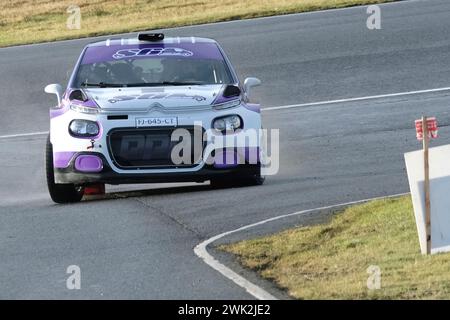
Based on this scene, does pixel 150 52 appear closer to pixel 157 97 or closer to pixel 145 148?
pixel 157 97

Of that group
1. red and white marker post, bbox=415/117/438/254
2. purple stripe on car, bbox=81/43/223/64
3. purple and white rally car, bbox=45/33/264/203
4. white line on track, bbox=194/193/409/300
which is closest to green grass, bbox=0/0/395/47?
purple stripe on car, bbox=81/43/223/64

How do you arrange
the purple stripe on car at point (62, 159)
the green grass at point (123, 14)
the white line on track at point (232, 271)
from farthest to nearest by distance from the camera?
the green grass at point (123, 14), the purple stripe on car at point (62, 159), the white line on track at point (232, 271)

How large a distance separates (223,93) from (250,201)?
1273 millimetres

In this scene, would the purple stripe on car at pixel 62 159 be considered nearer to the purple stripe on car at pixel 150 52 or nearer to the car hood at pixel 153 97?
the car hood at pixel 153 97

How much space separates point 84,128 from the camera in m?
14.8

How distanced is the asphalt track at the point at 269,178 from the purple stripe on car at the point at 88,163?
1.22 ft

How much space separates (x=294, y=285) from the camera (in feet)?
34.0

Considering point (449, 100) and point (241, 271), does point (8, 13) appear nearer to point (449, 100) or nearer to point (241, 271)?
point (449, 100)

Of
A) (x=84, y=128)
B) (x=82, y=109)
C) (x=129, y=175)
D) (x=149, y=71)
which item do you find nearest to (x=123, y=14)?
(x=149, y=71)

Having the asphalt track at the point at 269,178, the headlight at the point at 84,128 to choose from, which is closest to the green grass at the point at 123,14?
the asphalt track at the point at 269,178

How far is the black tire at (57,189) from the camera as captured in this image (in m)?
15.1

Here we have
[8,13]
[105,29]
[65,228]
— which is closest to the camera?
[65,228]

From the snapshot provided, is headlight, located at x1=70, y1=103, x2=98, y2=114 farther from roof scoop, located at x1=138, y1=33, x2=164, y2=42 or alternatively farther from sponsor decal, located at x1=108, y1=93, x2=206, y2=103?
roof scoop, located at x1=138, y1=33, x2=164, y2=42
